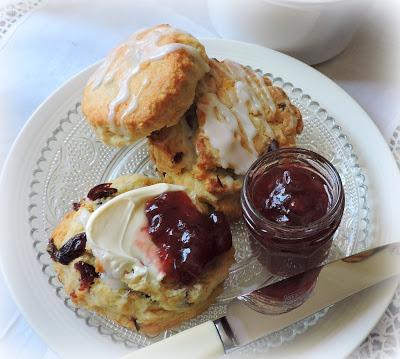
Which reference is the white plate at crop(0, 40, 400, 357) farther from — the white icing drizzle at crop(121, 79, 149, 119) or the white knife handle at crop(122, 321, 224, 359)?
the white icing drizzle at crop(121, 79, 149, 119)

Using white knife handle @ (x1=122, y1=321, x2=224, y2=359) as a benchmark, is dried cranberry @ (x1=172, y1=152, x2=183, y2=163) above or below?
above

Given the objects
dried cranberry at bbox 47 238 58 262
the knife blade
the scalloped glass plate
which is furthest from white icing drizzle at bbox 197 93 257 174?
dried cranberry at bbox 47 238 58 262

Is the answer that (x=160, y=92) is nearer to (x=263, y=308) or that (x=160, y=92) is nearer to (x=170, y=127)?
(x=170, y=127)

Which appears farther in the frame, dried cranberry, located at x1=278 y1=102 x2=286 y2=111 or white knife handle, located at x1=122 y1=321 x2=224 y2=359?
dried cranberry, located at x1=278 y1=102 x2=286 y2=111

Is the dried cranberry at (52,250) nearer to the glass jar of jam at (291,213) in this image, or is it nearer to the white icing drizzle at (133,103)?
the white icing drizzle at (133,103)

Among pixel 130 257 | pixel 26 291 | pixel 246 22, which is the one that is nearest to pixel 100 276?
pixel 130 257

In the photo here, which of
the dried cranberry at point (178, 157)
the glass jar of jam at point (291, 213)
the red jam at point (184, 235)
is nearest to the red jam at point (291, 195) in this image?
the glass jar of jam at point (291, 213)

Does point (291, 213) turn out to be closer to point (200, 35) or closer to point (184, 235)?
point (184, 235)
